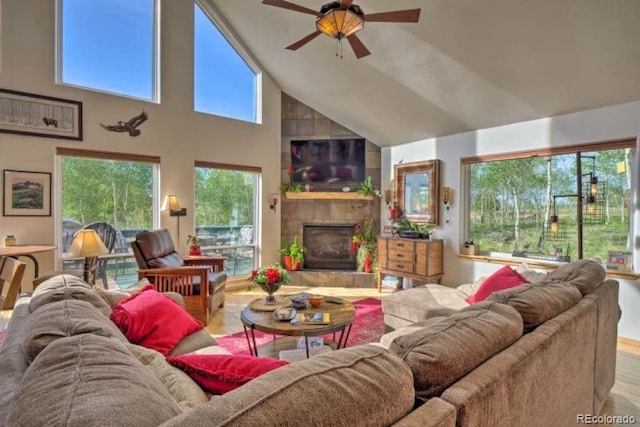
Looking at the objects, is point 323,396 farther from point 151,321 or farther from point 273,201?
point 273,201

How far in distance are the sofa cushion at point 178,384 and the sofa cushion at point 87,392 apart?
27 cm

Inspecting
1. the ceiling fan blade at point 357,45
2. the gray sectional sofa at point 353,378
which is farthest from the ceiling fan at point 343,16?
the gray sectional sofa at point 353,378

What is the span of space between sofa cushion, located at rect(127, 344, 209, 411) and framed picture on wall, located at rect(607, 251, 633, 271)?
14.0ft

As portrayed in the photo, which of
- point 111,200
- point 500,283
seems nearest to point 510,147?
point 500,283

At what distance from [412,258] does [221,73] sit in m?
4.25

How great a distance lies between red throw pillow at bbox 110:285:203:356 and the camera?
1.94 m

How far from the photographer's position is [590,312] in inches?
73.5

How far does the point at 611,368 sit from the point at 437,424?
91.6 inches

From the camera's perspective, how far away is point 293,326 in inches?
101

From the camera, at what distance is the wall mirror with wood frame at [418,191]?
5516mm

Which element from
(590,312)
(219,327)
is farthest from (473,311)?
(219,327)

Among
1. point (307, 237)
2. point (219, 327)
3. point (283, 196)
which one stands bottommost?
point (219, 327)

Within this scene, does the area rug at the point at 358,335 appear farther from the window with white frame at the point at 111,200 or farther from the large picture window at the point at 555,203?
the window with white frame at the point at 111,200

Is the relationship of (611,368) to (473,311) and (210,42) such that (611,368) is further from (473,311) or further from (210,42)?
(210,42)
